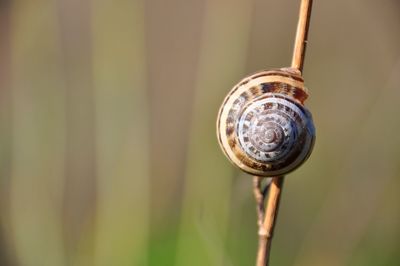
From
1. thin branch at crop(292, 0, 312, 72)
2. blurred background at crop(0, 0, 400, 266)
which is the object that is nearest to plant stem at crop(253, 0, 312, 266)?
thin branch at crop(292, 0, 312, 72)

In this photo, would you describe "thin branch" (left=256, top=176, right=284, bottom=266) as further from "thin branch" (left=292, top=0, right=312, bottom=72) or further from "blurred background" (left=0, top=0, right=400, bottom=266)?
"blurred background" (left=0, top=0, right=400, bottom=266)

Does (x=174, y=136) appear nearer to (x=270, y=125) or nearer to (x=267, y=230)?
(x=270, y=125)

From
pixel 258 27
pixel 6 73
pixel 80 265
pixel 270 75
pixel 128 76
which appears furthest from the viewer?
pixel 258 27

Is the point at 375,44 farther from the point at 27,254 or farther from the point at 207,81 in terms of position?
the point at 27,254

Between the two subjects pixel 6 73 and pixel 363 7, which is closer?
pixel 6 73

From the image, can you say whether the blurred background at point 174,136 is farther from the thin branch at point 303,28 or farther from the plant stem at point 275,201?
the thin branch at point 303,28

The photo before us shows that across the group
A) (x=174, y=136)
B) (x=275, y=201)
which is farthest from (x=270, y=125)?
(x=174, y=136)

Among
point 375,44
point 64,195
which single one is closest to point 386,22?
point 375,44
